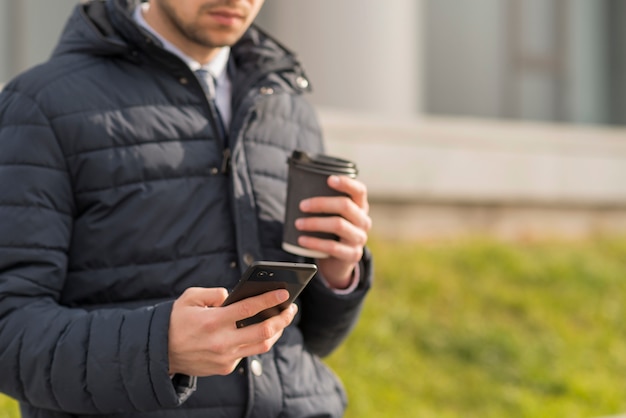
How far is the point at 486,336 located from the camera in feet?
18.8

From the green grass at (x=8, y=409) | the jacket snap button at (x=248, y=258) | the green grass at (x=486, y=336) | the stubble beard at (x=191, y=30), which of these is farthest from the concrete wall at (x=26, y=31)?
the jacket snap button at (x=248, y=258)

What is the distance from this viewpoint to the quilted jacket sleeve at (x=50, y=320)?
6.41 ft

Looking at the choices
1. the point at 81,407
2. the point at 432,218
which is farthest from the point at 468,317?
the point at 81,407

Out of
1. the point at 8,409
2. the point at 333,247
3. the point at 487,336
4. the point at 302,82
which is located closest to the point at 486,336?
the point at 487,336

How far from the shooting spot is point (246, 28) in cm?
256

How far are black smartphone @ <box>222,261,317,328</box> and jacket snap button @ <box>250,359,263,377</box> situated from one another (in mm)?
397

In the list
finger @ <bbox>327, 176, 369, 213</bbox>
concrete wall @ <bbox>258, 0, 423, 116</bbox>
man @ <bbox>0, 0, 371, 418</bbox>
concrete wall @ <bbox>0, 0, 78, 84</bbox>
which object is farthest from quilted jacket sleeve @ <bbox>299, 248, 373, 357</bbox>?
concrete wall @ <bbox>258, 0, 423, 116</bbox>

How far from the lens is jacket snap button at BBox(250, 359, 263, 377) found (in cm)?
222

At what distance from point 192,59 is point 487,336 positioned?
→ 3642mm

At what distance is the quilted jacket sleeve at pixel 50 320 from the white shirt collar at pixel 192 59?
36cm

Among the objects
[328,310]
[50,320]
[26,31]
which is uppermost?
[50,320]

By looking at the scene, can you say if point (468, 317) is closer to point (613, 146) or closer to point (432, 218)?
point (432, 218)

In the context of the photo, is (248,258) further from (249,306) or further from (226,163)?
(249,306)

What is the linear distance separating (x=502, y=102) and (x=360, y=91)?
376cm
